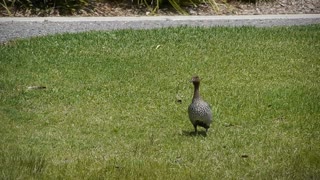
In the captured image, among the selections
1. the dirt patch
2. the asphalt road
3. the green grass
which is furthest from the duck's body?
the dirt patch

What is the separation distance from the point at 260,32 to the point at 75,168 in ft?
20.9

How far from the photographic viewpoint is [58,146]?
6.91m

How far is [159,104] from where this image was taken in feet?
27.5

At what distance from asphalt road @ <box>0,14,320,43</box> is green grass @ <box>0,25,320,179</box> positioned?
2.39 feet

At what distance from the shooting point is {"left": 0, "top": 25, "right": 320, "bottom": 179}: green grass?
21.0ft

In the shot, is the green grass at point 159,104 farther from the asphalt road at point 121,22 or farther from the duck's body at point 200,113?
the asphalt road at point 121,22

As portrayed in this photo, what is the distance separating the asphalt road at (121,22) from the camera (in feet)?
40.3

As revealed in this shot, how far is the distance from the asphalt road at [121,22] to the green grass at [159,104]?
2.39 ft

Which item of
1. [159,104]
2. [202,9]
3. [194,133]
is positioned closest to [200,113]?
[194,133]

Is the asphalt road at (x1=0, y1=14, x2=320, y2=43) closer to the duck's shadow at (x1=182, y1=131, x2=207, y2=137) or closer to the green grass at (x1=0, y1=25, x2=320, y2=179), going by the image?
the green grass at (x1=0, y1=25, x2=320, y2=179)

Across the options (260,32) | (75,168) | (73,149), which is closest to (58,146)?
(73,149)

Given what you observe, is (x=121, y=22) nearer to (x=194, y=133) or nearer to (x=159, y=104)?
(x=159, y=104)

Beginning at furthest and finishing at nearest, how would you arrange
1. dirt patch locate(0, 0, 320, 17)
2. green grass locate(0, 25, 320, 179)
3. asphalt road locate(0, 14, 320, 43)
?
dirt patch locate(0, 0, 320, 17) < asphalt road locate(0, 14, 320, 43) < green grass locate(0, 25, 320, 179)

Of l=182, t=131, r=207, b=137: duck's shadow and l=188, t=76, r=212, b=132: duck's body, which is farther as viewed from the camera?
l=182, t=131, r=207, b=137: duck's shadow
